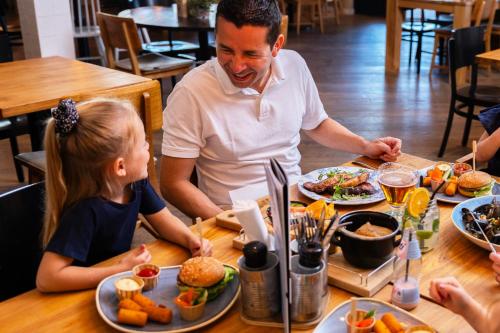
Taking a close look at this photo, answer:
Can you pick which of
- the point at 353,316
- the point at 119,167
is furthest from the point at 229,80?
the point at 353,316

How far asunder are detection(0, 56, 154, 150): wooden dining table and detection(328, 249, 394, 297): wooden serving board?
184cm

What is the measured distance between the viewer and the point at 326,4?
36.4 feet

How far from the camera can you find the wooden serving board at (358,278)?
1297mm

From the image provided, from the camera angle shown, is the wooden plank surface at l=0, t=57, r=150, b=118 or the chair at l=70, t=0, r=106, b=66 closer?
the wooden plank surface at l=0, t=57, r=150, b=118

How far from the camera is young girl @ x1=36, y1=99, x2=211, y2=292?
1.43 metres

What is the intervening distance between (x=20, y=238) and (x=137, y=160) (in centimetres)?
40

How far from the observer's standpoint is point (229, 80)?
1991mm

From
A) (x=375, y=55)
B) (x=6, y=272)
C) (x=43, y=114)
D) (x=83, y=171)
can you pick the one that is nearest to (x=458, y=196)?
(x=83, y=171)

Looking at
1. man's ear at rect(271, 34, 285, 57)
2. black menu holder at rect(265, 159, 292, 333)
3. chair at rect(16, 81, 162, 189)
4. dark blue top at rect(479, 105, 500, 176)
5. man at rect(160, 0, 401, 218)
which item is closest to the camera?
black menu holder at rect(265, 159, 292, 333)

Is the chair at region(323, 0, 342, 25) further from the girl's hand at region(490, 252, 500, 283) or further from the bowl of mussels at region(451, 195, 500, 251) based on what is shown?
the girl's hand at region(490, 252, 500, 283)

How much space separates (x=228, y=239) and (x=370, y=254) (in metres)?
0.40

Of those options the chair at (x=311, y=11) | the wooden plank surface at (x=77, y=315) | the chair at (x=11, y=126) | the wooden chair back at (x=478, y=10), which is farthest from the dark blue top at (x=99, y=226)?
the chair at (x=311, y=11)

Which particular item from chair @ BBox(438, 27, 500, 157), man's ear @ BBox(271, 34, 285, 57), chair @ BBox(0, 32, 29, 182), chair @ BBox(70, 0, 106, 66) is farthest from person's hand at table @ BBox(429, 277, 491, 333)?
chair @ BBox(70, 0, 106, 66)

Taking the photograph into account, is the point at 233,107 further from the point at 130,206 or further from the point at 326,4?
the point at 326,4
